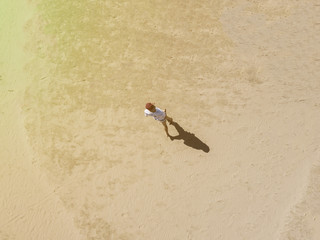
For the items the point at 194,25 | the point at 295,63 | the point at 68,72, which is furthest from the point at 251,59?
the point at 68,72

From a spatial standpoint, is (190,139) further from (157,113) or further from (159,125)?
(157,113)

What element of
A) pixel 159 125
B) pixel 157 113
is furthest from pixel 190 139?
pixel 157 113

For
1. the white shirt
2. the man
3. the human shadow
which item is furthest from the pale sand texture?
the white shirt

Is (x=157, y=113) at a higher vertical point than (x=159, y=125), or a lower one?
higher

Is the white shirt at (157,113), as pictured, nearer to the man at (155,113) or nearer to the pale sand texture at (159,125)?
the man at (155,113)

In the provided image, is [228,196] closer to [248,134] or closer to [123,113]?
[248,134]
